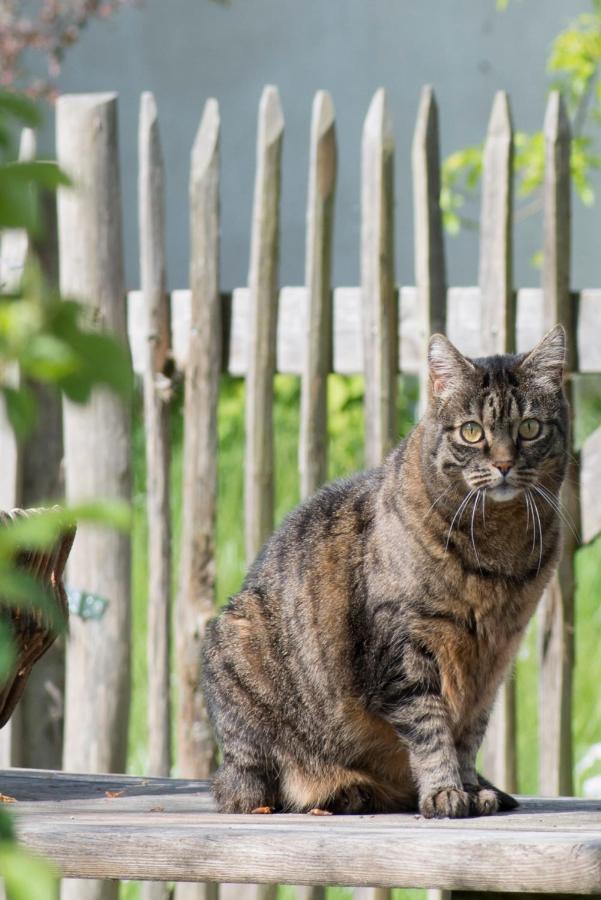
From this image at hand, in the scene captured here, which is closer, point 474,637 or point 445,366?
point 474,637

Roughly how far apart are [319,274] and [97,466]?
0.75 m

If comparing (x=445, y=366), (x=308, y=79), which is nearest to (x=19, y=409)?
(x=445, y=366)

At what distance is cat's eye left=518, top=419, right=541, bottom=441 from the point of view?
2.35 m

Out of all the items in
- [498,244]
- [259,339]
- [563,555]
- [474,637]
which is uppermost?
[498,244]

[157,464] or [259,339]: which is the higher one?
[259,339]

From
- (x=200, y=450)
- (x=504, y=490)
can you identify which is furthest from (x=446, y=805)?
(x=200, y=450)

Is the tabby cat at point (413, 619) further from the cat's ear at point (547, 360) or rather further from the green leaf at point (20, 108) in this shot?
the green leaf at point (20, 108)

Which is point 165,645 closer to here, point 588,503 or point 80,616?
point 80,616

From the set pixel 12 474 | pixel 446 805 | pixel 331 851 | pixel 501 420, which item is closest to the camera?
pixel 331 851

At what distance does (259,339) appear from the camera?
3.26 meters

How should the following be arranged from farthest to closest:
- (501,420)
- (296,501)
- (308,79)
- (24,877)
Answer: (308,79)
(296,501)
(501,420)
(24,877)

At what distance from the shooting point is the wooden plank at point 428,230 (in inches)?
126

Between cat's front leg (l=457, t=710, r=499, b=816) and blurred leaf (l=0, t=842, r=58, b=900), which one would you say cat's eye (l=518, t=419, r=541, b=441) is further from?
blurred leaf (l=0, t=842, r=58, b=900)

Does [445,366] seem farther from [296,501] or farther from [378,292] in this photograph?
[296,501]
